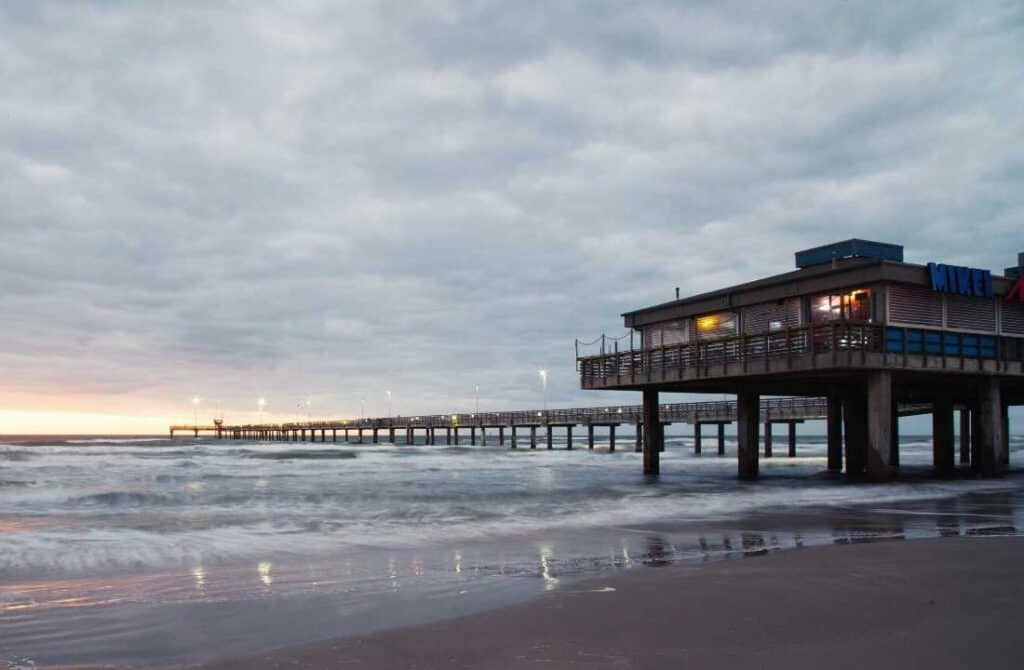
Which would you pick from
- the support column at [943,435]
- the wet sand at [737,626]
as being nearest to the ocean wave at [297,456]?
the support column at [943,435]

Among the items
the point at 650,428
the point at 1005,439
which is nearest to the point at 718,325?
the point at 650,428

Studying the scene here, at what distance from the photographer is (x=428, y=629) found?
705 cm

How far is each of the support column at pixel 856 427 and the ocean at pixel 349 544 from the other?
3556 mm

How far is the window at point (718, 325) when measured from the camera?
31797mm

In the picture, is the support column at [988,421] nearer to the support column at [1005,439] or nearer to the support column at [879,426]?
the support column at [879,426]

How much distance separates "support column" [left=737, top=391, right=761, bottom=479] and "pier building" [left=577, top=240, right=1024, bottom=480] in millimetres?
47

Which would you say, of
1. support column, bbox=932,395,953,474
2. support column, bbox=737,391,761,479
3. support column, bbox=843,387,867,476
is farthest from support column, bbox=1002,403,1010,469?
support column, bbox=737,391,761,479

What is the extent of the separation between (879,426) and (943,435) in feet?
39.8

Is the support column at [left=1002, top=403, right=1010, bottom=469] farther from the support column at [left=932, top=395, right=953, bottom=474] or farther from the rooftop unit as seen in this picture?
the rooftop unit

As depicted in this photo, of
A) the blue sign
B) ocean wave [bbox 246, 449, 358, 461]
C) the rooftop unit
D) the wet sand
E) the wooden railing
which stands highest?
the rooftop unit

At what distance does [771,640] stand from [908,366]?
22522 mm

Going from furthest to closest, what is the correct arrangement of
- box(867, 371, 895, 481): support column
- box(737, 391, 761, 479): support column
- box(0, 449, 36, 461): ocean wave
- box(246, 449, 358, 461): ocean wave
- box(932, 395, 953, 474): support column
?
box(246, 449, 358, 461): ocean wave, box(0, 449, 36, 461): ocean wave, box(932, 395, 953, 474): support column, box(737, 391, 761, 479): support column, box(867, 371, 895, 481): support column

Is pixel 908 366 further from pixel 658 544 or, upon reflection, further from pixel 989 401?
pixel 658 544

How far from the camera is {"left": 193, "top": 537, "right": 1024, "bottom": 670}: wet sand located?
5926 mm
